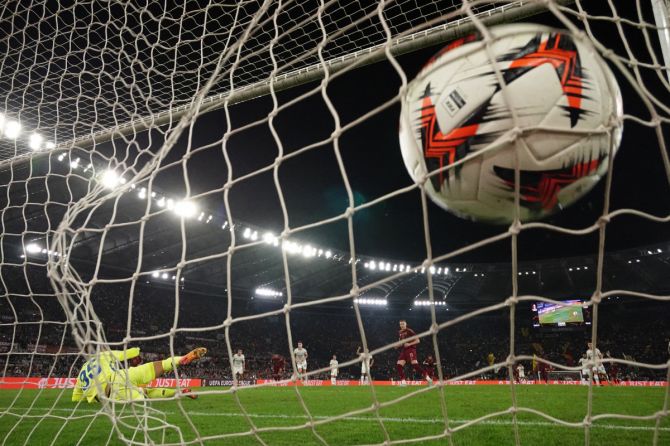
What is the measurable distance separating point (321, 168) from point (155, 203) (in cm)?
622

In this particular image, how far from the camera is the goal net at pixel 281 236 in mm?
2242

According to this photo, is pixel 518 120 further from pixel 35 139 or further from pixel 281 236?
pixel 35 139

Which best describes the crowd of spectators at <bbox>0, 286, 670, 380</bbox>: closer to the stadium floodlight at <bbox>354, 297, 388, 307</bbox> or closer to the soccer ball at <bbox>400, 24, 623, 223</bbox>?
the stadium floodlight at <bbox>354, 297, 388, 307</bbox>

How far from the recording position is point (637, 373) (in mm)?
24172

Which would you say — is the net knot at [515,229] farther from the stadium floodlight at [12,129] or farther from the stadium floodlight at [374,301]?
the stadium floodlight at [374,301]

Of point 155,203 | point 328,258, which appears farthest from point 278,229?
point 155,203

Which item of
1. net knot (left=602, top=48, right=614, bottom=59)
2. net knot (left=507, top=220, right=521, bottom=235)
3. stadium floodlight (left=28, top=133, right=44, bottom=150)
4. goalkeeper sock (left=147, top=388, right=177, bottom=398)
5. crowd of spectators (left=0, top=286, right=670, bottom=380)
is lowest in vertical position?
crowd of spectators (left=0, top=286, right=670, bottom=380)

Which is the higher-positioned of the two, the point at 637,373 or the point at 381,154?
the point at 381,154

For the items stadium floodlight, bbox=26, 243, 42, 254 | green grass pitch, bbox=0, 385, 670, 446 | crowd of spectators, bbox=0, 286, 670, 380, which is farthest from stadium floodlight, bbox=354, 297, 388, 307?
green grass pitch, bbox=0, 385, 670, 446

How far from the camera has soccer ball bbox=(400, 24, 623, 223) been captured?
1.56 meters

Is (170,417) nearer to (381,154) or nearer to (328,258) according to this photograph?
(381,154)

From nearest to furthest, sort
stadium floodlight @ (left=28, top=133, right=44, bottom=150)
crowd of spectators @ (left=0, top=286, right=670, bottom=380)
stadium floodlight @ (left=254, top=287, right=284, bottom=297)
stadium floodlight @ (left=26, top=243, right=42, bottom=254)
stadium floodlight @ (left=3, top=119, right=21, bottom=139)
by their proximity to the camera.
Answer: stadium floodlight @ (left=3, top=119, right=21, bottom=139), stadium floodlight @ (left=28, top=133, right=44, bottom=150), stadium floodlight @ (left=26, top=243, right=42, bottom=254), crowd of spectators @ (left=0, top=286, right=670, bottom=380), stadium floodlight @ (left=254, top=287, right=284, bottom=297)

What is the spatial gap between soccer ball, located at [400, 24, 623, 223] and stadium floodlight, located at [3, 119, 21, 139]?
4.17 metres

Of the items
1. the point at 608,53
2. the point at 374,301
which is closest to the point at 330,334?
the point at 374,301
